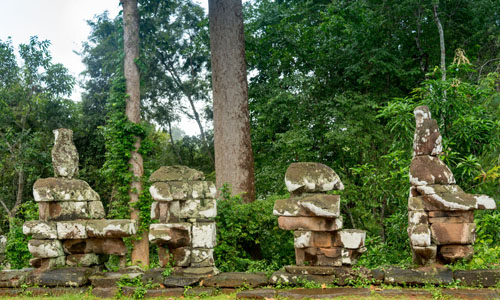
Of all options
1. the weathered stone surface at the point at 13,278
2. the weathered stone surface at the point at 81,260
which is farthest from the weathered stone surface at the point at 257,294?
the weathered stone surface at the point at 13,278

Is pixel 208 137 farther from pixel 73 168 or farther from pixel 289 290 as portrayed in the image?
pixel 289 290

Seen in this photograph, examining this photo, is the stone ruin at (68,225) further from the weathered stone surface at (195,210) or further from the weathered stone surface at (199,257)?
the weathered stone surface at (199,257)

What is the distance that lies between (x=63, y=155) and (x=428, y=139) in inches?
207

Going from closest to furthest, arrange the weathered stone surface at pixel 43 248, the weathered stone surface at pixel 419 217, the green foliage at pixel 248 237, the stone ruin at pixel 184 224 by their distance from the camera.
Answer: the weathered stone surface at pixel 419 217, the stone ruin at pixel 184 224, the weathered stone surface at pixel 43 248, the green foliage at pixel 248 237

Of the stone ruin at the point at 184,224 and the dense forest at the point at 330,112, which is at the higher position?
the dense forest at the point at 330,112

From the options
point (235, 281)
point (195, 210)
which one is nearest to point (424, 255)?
point (235, 281)

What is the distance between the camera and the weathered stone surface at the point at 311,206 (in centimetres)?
517

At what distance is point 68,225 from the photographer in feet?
18.9

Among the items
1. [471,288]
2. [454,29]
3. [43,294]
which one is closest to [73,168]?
[43,294]

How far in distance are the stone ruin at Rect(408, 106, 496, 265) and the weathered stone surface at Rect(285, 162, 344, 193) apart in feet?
3.50

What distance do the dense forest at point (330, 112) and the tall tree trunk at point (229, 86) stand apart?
4.45 feet

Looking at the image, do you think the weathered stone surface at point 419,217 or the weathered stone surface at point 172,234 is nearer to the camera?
the weathered stone surface at point 419,217

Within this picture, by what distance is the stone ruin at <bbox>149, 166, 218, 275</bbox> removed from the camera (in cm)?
554

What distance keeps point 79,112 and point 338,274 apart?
46.6 feet
